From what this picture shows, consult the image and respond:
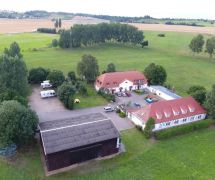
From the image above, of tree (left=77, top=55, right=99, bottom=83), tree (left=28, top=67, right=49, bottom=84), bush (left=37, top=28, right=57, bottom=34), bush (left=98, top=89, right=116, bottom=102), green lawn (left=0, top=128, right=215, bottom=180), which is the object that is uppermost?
bush (left=37, top=28, right=57, bottom=34)

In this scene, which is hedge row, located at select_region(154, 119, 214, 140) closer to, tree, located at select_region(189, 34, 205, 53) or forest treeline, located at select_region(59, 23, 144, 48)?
tree, located at select_region(189, 34, 205, 53)

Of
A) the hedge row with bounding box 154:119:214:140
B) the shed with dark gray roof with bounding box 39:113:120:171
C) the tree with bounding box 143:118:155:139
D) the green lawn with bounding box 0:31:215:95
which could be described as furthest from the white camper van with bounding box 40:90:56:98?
the hedge row with bounding box 154:119:214:140

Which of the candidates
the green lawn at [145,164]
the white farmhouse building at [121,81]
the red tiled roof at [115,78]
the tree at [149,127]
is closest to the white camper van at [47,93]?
the white farmhouse building at [121,81]

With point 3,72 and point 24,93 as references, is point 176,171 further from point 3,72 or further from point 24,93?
point 3,72

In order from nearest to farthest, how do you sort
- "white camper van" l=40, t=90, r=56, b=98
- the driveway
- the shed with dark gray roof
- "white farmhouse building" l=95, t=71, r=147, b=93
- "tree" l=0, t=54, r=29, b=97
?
the shed with dark gray roof
the driveway
"tree" l=0, t=54, r=29, b=97
"white camper van" l=40, t=90, r=56, b=98
"white farmhouse building" l=95, t=71, r=147, b=93

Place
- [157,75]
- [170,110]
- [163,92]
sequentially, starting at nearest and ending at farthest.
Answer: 1. [170,110]
2. [163,92]
3. [157,75]

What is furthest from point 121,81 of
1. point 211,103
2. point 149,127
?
point 211,103

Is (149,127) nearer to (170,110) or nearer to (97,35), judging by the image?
(170,110)

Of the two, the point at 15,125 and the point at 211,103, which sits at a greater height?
the point at 211,103
